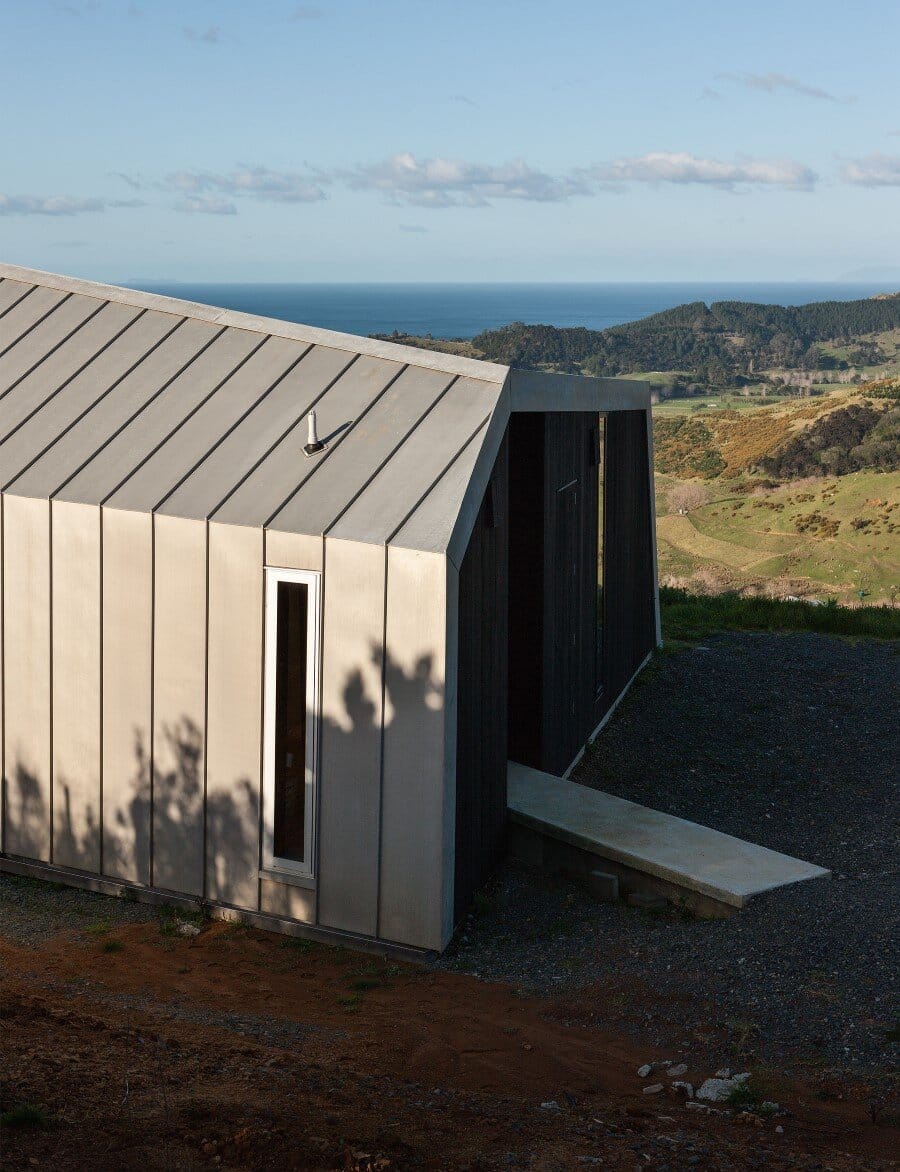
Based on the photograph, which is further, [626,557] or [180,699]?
[626,557]

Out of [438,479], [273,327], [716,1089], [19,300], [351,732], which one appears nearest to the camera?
[716,1089]

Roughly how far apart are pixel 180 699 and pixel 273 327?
109 inches

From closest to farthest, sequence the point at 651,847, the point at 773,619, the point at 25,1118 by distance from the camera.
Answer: the point at 25,1118
the point at 651,847
the point at 773,619

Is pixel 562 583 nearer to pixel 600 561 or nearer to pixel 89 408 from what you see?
pixel 600 561

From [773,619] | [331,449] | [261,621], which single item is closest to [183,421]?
[331,449]

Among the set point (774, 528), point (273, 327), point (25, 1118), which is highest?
point (273, 327)

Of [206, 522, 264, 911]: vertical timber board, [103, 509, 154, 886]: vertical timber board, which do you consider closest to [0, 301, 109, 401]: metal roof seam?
[103, 509, 154, 886]: vertical timber board

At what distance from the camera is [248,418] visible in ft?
24.8

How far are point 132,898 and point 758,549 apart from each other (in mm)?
31661

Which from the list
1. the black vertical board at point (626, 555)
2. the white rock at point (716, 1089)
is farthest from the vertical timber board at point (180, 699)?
the black vertical board at point (626, 555)

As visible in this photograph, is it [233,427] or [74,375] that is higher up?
[74,375]

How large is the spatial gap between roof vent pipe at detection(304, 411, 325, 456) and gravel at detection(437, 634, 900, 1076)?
2946mm

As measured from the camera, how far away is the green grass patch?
4.35 metres

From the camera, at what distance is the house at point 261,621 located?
6.55 m
